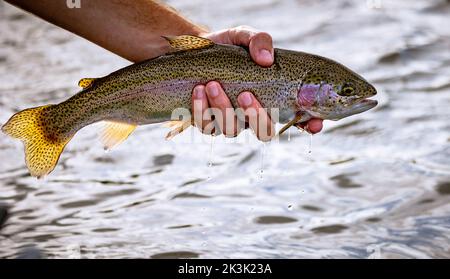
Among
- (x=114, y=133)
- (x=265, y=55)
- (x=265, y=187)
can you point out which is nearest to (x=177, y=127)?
(x=114, y=133)

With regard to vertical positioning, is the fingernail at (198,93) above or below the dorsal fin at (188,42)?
below

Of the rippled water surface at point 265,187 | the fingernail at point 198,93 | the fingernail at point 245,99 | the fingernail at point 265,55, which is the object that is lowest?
the rippled water surface at point 265,187

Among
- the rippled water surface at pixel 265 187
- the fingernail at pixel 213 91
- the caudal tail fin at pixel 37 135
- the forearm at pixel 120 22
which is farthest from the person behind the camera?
the rippled water surface at pixel 265 187

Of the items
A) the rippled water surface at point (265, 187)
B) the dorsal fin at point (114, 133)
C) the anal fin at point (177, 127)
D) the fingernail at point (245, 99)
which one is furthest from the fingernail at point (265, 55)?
the rippled water surface at point (265, 187)

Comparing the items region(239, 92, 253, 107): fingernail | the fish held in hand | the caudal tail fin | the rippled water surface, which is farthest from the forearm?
the rippled water surface

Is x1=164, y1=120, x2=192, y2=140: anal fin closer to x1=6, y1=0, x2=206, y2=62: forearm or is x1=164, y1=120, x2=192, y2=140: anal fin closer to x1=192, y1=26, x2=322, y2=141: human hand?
x1=192, y1=26, x2=322, y2=141: human hand

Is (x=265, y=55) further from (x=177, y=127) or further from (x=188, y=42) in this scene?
(x=177, y=127)

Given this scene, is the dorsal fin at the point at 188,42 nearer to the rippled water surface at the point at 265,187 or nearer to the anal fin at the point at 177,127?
the anal fin at the point at 177,127
